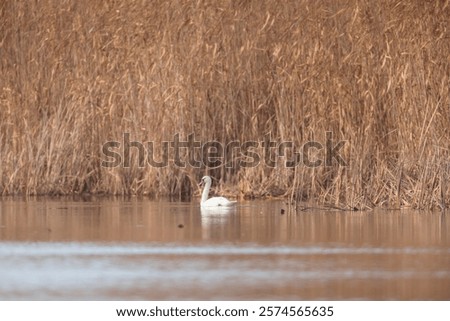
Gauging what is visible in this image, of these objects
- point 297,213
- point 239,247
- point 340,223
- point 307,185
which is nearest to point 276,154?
point 307,185

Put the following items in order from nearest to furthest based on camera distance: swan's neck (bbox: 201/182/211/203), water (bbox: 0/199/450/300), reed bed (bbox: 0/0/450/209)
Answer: water (bbox: 0/199/450/300) → swan's neck (bbox: 201/182/211/203) → reed bed (bbox: 0/0/450/209)

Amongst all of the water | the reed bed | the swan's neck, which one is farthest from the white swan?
the reed bed

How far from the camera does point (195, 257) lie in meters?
7.79

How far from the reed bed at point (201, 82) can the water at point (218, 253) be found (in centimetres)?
91

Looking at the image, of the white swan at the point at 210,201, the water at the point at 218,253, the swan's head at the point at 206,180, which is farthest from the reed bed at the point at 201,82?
the water at the point at 218,253

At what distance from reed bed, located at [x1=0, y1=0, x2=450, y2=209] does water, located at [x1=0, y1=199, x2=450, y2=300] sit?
0.91 metres

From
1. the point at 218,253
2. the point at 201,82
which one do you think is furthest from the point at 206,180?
the point at 218,253

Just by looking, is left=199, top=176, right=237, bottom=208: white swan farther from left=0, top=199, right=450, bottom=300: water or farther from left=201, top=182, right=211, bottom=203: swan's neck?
left=0, top=199, right=450, bottom=300: water

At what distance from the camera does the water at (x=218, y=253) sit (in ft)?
21.4

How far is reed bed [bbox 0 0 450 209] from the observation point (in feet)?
36.9

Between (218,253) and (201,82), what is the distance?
446cm

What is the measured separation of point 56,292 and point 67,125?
591cm

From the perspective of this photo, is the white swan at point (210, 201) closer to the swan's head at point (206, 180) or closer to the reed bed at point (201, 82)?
the swan's head at point (206, 180)

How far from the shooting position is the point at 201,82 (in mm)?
12195
